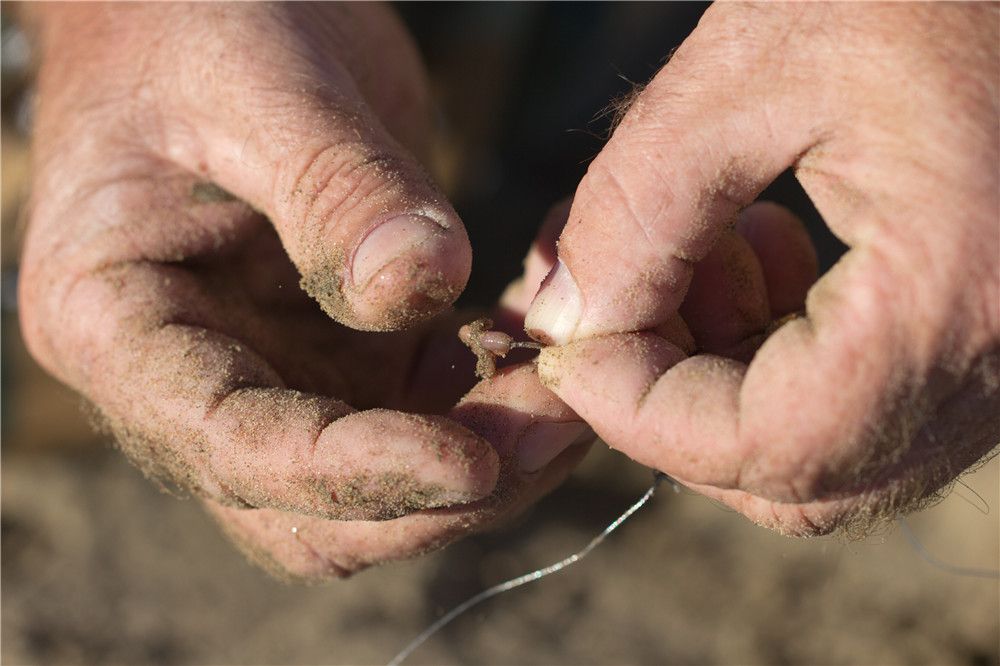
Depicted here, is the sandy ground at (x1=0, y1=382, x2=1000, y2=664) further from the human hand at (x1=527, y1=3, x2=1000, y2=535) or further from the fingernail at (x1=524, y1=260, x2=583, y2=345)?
the fingernail at (x1=524, y1=260, x2=583, y2=345)

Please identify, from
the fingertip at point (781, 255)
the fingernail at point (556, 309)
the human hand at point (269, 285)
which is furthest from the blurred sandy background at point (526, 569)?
the fingernail at point (556, 309)

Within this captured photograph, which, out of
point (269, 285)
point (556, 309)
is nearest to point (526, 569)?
point (269, 285)

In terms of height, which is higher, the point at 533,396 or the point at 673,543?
the point at 533,396

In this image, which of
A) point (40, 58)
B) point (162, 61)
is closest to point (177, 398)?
point (162, 61)

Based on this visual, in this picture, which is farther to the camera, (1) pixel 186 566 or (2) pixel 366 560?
(1) pixel 186 566

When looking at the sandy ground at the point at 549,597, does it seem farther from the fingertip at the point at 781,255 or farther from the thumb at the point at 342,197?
the thumb at the point at 342,197

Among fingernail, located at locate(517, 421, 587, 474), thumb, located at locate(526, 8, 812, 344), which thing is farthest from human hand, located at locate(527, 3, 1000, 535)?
fingernail, located at locate(517, 421, 587, 474)

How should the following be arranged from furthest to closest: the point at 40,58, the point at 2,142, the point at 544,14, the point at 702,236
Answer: the point at 2,142, the point at 544,14, the point at 40,58, the point at 702,236

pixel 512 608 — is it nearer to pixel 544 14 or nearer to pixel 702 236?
pixel 702 236

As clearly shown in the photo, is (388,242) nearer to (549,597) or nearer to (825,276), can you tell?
(825,276)
